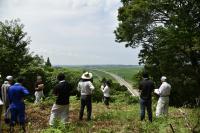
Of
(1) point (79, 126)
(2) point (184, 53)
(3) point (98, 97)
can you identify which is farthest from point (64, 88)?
(2) point (184, 53)

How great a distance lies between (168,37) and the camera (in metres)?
42.3

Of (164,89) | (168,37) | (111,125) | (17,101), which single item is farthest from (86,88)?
(168,37)

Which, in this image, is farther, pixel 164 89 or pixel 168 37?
pixel 168 37

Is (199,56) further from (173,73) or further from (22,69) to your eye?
(22,69)

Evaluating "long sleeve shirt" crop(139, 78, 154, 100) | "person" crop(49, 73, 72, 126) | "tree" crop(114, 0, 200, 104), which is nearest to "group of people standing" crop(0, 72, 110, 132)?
"person" crop(49, 73, 72, 126)

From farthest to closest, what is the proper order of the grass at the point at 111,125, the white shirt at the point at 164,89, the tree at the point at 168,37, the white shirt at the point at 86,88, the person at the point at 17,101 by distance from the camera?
the tree at the point at 168,37, the white shirt at the point at 164,89, the white shirt at the point at 86,88, the person at the point at 17,101, the grass at the point at 111,125

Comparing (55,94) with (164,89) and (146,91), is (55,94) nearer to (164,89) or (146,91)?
(146,91)

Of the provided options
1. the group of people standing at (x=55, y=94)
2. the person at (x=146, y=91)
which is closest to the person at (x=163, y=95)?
the person at (x=146, y=91)

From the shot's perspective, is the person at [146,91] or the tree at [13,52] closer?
the person at [146,91]

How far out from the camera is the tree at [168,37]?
1665 inches

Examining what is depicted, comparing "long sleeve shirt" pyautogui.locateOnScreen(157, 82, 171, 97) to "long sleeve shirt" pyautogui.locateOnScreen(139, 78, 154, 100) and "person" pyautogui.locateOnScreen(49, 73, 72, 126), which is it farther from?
"person" pyautogui.locateOnScreen(49, 73, 72, 126)

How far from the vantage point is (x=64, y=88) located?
17.6 m

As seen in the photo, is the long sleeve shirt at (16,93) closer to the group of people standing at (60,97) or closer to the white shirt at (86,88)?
the group of people standing at (60,97)

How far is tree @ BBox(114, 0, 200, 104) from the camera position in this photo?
139 feet
